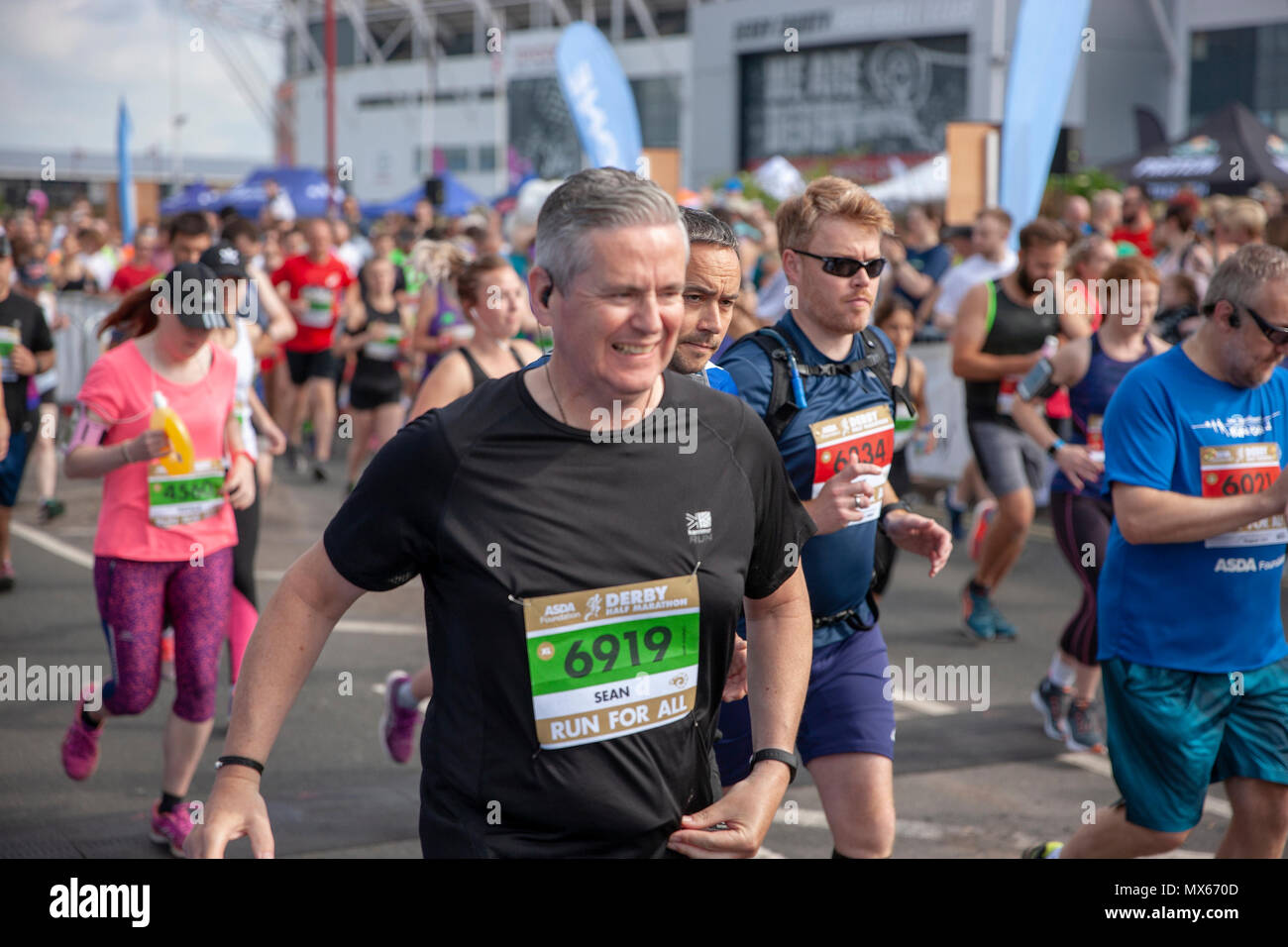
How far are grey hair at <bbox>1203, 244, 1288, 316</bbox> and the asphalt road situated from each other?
183cm

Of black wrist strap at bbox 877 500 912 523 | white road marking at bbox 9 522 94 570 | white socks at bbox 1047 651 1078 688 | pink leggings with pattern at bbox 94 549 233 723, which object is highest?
black wrist strap at bbox 877 500 912 523

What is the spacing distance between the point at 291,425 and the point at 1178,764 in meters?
11.9

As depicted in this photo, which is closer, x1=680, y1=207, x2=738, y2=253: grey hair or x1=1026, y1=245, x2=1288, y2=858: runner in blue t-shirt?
x1=680, y1=207, x2=738, y2=253: grey hair

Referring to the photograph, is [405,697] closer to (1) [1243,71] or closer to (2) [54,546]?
(2) [54,546]

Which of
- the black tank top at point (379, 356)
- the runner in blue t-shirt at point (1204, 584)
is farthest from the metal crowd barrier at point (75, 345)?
the runner in blue t-shirt at point (1204, 584)

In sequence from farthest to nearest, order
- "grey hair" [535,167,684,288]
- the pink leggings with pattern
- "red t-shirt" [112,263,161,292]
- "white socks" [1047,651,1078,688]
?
"red t-shirt" [112,263,161,292] < "white socks" [1047,651,1078,688] < the pink leggings with pattern < "grey hair" [535,167,684,288]

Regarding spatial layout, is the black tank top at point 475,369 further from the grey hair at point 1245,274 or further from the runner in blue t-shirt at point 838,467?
the grey hair at point 1245,274

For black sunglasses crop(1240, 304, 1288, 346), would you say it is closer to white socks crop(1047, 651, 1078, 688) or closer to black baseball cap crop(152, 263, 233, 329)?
white socks crop(1047, 651, 1078, 688)

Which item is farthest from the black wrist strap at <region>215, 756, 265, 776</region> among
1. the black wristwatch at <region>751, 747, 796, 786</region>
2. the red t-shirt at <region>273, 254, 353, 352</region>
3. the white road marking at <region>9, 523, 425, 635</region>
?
the red t-shirt at <region>273, 254, 353, 352</region>

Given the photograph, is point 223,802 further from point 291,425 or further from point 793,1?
point 793,1

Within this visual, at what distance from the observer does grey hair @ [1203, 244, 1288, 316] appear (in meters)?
3.71

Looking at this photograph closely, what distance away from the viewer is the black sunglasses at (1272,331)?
3678mm
